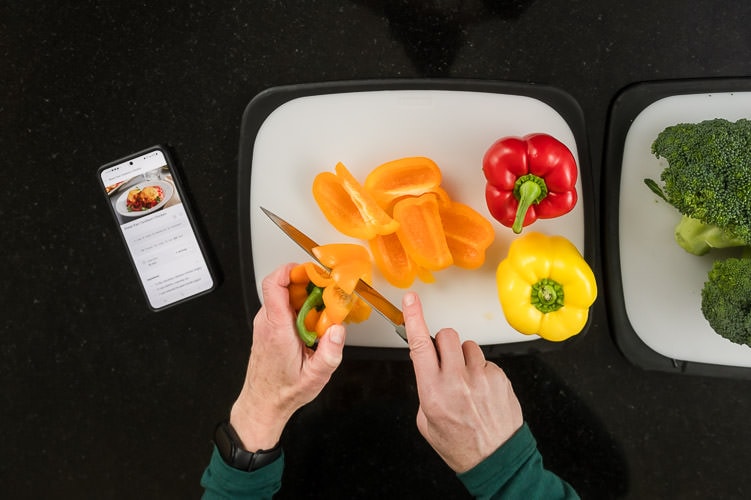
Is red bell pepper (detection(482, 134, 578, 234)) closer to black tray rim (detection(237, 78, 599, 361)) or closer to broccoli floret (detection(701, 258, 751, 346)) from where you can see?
black tray rim (detection(237, 78, 599, 361))

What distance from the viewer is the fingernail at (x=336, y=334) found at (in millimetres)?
909

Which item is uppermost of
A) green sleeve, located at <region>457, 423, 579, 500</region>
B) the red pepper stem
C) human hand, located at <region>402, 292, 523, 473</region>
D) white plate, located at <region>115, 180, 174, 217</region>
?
white plate, located at <region>115, 180, 174, 217</region>

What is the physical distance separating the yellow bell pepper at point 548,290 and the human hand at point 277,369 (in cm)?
30

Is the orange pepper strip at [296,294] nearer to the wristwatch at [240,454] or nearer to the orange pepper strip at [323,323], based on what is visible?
the orange pepper strip at [323,323]

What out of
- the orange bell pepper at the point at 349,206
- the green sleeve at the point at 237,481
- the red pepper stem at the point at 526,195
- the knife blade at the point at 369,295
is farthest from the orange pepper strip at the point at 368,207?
the green sleeve at the point at 237,481

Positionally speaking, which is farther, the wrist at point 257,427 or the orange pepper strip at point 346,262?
the wrist at point 257,427

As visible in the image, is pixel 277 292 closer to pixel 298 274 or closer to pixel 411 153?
pixel 298 274

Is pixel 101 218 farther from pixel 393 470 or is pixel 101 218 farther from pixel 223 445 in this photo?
pixel 393 470

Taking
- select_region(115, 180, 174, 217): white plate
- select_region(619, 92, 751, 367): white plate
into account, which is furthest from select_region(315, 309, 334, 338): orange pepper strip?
select_region(619, 92, 751, 367): white plate

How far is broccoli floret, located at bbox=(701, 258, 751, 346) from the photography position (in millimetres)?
888

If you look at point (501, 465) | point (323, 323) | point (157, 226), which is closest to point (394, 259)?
point (323, 323)

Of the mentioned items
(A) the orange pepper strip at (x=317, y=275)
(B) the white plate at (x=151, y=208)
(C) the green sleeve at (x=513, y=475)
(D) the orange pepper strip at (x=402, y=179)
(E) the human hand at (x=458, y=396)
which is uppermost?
(B) the white plate at (x=151, y=208)

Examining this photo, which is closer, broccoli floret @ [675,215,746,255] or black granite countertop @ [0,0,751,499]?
broccoli floret @ [675,215,746,255]

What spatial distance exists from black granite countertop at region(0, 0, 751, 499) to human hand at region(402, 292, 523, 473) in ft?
0.76
